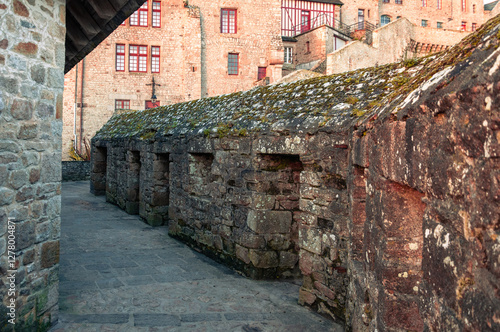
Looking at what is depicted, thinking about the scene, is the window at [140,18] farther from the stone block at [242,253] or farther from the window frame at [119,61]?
the stone block at [242,253]

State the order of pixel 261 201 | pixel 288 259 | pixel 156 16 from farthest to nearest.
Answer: pixel 156 16 < pixel 288 259 < pixel 261 201

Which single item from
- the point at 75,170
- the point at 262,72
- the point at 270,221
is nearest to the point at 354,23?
the point at 262,72

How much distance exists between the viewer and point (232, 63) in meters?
26.6

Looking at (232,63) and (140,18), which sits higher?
(140,18)

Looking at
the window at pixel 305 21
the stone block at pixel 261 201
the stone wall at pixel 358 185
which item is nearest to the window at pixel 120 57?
the window at pixel 305 21

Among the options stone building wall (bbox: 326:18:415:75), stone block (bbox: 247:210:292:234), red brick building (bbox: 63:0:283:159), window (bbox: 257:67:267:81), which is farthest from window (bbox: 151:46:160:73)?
stone block (bbox: 247:210:292:234)

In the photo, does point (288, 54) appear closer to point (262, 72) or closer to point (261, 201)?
point (262, 72)

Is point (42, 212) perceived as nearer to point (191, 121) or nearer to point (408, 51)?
point (191, 121)

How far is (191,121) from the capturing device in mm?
8211

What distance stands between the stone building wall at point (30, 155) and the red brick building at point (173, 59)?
69.5ft

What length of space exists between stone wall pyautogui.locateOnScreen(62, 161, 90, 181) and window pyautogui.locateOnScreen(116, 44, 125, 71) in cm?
715

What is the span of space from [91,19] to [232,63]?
845 inches

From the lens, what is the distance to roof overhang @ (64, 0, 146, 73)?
5.11 meters

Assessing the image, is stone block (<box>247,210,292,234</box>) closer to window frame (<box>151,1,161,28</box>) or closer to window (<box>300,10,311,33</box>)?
window frame (<box>151,1,161,28</box>)
